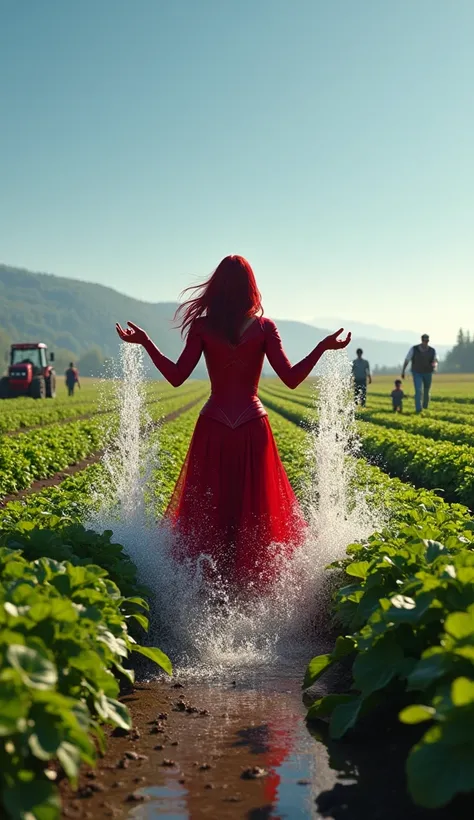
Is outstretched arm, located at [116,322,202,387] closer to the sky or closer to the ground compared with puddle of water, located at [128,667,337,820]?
closer to the sky

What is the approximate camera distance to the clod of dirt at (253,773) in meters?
3.23

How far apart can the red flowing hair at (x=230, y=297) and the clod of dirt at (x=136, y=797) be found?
10.2ft

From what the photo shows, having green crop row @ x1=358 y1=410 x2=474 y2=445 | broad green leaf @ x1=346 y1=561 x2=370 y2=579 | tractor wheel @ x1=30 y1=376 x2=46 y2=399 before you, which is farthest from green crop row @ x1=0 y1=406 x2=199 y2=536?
tractor wheel @ x1=30 y1=376 x2=46 y2=399

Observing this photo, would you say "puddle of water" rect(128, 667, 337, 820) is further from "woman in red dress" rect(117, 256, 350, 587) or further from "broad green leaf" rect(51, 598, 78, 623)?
"woman in red dress" rect(117, 256, 350, 587)

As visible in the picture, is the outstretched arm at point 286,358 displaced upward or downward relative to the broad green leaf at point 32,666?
upward

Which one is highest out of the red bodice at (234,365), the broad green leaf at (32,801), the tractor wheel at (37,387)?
the red bodice at (234,365)

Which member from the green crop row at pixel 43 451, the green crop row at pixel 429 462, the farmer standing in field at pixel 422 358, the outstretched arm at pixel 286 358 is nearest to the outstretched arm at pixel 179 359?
the outstretched arm at pixel 286 358

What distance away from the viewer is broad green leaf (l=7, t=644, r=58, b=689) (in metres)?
2.44

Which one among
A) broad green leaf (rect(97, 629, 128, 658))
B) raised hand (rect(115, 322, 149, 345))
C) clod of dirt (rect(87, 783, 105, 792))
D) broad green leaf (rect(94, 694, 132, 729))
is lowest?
clod of dirt (rect(87, 783, 105, 792))

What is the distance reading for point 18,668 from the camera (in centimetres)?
243

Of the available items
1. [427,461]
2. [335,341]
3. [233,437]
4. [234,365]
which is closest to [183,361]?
[234,365]

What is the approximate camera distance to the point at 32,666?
2506 millimetres

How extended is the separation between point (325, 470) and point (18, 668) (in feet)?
22.4

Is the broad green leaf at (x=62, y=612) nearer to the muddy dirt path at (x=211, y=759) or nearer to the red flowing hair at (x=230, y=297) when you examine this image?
the muddy dirt path at (x=211, y=759)
